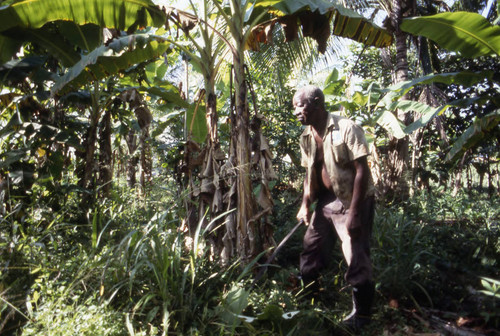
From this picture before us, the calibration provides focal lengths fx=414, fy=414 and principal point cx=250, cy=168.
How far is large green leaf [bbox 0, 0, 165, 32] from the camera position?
13.9 ft

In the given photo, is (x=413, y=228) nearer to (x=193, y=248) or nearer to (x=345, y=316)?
(x=345, y=316)

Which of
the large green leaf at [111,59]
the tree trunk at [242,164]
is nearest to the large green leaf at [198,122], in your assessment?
the large green leaf at [111,59]

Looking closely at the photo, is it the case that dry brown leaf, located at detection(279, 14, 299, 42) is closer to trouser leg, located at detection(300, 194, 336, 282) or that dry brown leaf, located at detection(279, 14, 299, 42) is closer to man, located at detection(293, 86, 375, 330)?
man, located at detection(293, 86, 375, 330)

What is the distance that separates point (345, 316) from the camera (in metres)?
3.53

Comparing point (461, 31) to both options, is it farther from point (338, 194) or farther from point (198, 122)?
point (198, 122)

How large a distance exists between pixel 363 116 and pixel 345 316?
4478mm

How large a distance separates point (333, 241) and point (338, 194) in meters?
0.60

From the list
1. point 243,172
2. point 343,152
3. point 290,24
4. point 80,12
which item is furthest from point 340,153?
point 80,12

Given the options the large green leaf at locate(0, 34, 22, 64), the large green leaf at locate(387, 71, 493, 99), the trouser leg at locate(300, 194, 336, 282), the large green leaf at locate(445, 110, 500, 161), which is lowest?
the trouser leg at locate(300, 194, 336, 282)

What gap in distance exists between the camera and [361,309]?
3326 mm

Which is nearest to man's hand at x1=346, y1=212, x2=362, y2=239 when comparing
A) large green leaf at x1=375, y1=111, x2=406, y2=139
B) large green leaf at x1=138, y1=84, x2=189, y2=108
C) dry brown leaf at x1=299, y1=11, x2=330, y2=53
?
dry brown leaf at x1=299, y1=11, x2=330, y2=53

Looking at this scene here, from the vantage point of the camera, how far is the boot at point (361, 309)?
3.27 metres

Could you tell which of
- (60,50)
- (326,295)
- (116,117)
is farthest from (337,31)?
(116,117)

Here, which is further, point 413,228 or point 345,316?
point 413,228
